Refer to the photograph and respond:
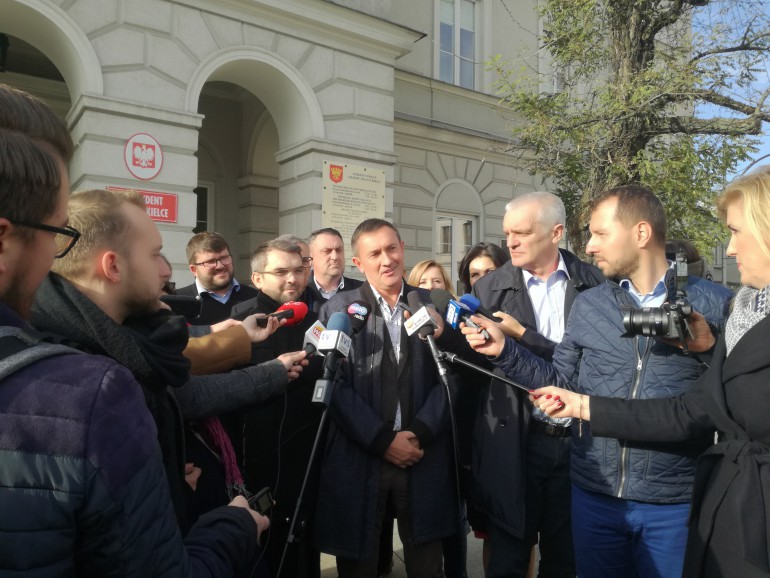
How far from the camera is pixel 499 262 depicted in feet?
15.0

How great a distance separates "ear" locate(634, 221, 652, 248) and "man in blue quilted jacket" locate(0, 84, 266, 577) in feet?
6.50

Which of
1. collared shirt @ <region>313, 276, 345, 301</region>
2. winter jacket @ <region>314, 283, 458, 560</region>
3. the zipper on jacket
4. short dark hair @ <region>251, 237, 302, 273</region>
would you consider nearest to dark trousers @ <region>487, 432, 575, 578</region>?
winter jacket @ <region>314, 283, 458, 560</region>

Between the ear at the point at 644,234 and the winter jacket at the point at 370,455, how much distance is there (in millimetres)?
1092

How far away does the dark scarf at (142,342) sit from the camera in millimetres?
1267

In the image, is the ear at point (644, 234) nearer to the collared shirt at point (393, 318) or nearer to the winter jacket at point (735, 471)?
the winter jacket at point (735, 471)

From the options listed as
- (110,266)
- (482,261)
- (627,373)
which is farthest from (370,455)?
(482,261)

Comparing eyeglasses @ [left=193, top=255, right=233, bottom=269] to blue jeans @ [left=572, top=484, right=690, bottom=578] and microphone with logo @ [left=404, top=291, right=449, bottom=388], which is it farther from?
blue jeans @ [left=572, top=484, right=690, bottom=578]

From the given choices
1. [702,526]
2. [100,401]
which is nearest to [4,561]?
[100,401]

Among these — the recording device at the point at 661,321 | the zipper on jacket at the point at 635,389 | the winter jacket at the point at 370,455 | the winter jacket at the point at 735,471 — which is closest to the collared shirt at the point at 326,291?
the winter jacket at the point at 370,455

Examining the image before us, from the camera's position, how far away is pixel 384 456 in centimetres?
265

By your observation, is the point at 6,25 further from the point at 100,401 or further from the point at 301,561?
the point at 100,401

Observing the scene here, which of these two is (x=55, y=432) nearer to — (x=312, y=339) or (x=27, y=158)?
(x=27, y=158)

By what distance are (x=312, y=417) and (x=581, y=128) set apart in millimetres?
7071

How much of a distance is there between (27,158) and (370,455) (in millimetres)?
2031
